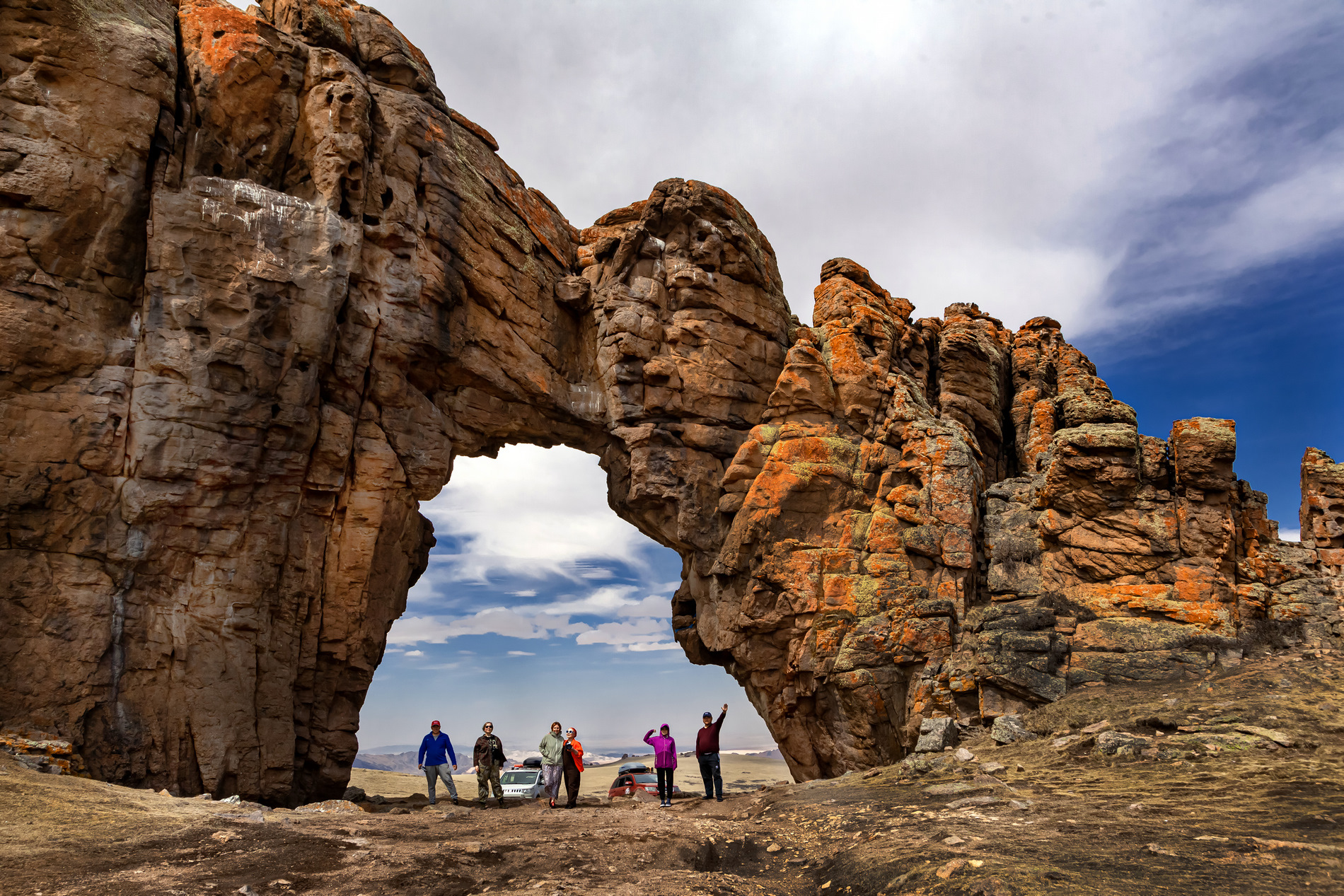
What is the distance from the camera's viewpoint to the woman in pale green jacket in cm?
1816

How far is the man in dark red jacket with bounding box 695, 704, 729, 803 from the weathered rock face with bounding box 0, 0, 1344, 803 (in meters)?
5.39

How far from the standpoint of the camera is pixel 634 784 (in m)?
23.6

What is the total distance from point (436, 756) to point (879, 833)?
1187 cm

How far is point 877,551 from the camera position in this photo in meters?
22.9

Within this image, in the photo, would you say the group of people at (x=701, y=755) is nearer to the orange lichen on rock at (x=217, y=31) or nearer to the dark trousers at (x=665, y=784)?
the dark trousers at (x=665, y=784)

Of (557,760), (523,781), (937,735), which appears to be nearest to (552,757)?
(557,760)

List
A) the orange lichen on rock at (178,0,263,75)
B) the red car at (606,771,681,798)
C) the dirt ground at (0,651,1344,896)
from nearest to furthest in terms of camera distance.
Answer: the dirt ground at (0,651,1344,896), the orange lichen on rock at (178,0,263,75), the red car at (606,771,681,798)

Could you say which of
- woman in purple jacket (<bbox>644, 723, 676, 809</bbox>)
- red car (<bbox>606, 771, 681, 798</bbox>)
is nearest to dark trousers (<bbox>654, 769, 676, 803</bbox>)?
woman in purple jacket (<bbox>644, 723, 676, 809</bbox>)

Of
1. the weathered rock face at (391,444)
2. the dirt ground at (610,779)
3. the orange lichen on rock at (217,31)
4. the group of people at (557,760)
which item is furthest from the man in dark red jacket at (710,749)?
the orange lichen on rock at (217,31)

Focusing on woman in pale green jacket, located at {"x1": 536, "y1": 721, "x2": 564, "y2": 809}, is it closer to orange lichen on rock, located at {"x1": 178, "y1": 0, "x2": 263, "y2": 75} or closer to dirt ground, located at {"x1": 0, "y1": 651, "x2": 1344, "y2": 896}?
dirt ground, located at {"x1": 0, "y1": 651, "x2": 1344, "y2": 896}

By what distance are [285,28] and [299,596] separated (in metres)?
17.0

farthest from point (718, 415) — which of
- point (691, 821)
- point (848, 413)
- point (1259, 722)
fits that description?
point (1259, 722)

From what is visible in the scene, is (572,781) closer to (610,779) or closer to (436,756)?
(436,756)

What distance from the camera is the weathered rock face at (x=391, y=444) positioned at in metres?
17.0
